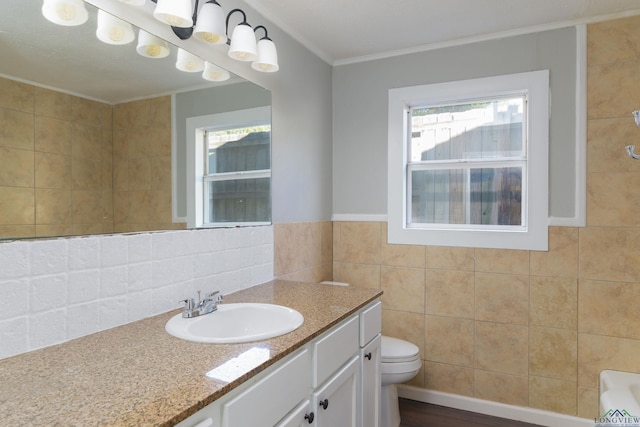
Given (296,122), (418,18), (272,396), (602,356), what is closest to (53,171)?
(272,396)

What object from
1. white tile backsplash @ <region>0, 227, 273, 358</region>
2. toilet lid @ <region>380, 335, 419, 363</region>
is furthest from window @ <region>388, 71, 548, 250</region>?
white tile backsplash @ <region>0, 227, 273, 358</region>

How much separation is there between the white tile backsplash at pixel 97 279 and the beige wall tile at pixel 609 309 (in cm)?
202

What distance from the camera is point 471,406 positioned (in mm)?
2508

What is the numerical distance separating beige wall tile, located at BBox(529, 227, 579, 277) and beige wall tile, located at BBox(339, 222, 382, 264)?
3.24 ft

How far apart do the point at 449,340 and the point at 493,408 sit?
1.56ft

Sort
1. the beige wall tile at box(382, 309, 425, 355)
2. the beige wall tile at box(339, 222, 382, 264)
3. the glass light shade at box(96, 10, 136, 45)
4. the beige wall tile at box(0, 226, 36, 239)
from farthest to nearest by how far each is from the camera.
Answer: the beige wall tile at box(339, 222, 382, 264)
the beige wall tile at box(382, 309, 425, 355)
the glass light shade at box(96, 10, 136, 45)
the beige wall tile at box(0, 226, 36, 239)

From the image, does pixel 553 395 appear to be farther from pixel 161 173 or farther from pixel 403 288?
pixel 161 173

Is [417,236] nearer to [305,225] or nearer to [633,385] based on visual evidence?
[305,225]

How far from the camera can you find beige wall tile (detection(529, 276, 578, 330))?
2.28 metres

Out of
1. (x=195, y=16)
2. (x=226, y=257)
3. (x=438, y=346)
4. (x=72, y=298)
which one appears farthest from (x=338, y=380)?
(x=195, y=16)

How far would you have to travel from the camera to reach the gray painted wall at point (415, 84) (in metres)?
2.28

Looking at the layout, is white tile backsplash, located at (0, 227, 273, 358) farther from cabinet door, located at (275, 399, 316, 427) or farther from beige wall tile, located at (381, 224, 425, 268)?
beige wall tile, located at (381, 224, 425, 268)

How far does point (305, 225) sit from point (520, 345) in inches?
60.7

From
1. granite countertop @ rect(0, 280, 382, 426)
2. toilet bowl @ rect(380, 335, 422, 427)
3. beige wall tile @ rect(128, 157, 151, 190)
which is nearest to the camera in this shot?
granite countertop @ rect(0, 280, 382, 426)
